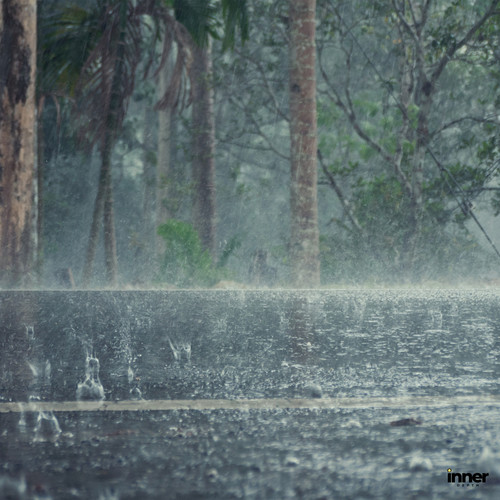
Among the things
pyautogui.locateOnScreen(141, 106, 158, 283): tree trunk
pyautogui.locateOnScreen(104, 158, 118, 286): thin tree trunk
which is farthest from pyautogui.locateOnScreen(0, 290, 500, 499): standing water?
pyautogui.locateOnScreen(141, 106, 158, 283): tree trunk

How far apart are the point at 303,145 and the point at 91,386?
11.1 meters

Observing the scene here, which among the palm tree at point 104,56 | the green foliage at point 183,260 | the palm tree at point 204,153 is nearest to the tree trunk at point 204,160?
the palm tree at point 204,153

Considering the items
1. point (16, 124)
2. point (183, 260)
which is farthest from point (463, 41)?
point (16, 124)

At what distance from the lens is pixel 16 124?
485 inches

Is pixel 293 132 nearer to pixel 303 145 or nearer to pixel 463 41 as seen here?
pixel 303 145

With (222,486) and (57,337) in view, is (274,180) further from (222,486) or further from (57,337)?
(222,486)

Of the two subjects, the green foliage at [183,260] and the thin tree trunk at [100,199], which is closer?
the green foliage at [183,260]

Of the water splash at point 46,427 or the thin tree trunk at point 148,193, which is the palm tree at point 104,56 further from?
the thin tree trunk at point 148,193

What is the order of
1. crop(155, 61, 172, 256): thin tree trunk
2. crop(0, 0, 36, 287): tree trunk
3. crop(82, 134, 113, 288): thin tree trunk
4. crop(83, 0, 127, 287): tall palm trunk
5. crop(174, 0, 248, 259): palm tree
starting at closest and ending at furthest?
crop(0, 0, 36, 287): tree trunk, crop(83, 0, 127, 287): tall palm trunk, crop(82, 134, 113, 288): thin tree trunk, crop(174, 0, 248, 259): palm tree, crop(155, 61, 172, 256): thin tree trunk

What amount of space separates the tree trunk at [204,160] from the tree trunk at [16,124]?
30.0 feet

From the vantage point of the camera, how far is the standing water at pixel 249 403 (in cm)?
176

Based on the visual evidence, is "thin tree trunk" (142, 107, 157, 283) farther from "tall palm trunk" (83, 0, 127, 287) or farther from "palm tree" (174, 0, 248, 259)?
"tall palm trunk" (83, 0, 127, 287)

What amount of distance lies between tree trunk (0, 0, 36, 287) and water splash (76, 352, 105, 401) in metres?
8.81

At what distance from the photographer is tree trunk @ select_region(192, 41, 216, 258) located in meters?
21.7
